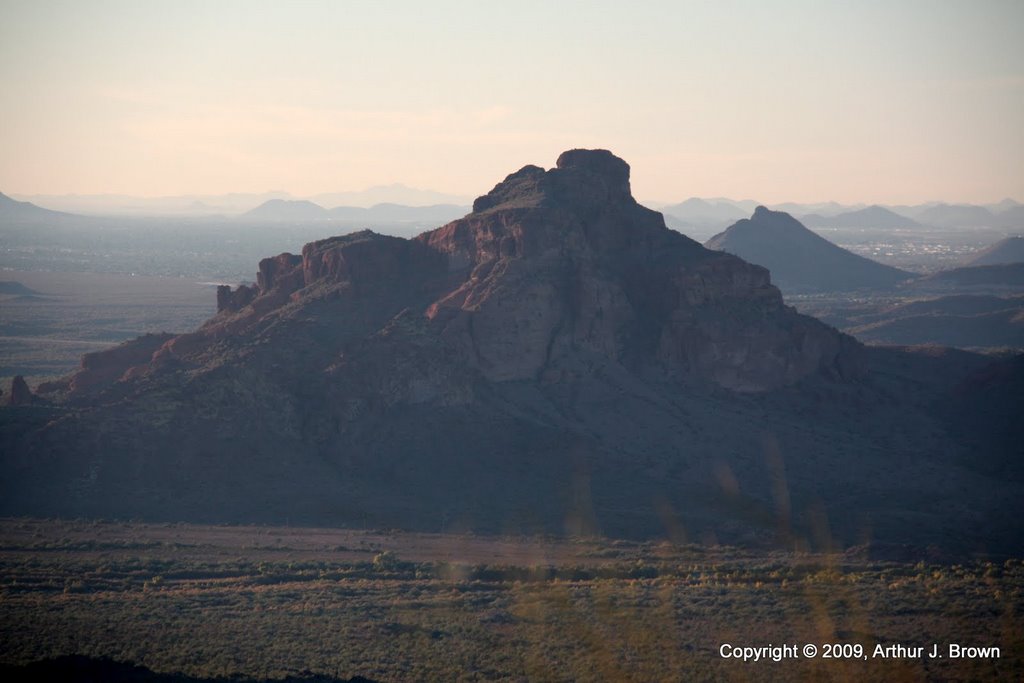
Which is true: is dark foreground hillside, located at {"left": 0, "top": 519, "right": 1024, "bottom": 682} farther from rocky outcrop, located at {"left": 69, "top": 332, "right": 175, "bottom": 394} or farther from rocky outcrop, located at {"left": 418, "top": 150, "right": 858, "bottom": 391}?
rocky outcrop, located at {"left": 69, "top": 332, "right": 175, "bottom": 394}

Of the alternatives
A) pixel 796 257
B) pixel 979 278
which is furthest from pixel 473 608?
pixel 979 278

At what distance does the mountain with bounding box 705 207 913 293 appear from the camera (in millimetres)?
178750

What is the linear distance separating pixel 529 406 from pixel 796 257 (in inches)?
5376

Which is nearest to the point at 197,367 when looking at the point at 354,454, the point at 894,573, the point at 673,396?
the point at 354,454

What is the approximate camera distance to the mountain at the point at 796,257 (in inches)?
7037

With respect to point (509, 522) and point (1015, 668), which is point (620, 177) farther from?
point (1015, 668)

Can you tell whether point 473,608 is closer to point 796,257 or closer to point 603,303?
point 603,303

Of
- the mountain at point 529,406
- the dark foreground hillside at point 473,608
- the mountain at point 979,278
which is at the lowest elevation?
the dark foreground hillside at point 473,608

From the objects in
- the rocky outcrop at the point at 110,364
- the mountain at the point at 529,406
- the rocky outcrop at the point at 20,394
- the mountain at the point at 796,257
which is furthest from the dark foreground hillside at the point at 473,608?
the mountain at the point at 796,257

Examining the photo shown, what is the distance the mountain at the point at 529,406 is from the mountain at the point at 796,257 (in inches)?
4305

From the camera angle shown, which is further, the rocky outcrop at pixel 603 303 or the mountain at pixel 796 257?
the mountain at pixel 796 257

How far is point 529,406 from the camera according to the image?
193ft

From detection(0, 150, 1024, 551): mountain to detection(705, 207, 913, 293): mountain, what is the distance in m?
109

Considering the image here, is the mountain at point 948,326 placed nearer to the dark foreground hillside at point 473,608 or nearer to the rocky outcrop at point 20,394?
the dark foreground hillside at point 473,608
